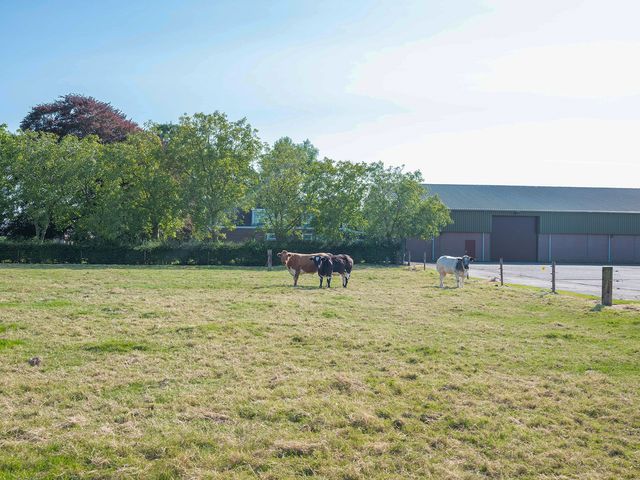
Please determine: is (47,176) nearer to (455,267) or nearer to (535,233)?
(455,267)

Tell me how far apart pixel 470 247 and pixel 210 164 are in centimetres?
2773

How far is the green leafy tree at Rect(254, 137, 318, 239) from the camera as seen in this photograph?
42719 mm

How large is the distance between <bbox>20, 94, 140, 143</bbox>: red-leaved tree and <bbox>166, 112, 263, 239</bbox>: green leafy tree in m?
8.41

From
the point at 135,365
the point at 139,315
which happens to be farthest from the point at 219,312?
the point at 135,365

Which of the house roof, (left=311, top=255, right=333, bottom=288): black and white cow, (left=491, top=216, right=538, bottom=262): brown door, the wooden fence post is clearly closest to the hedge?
(left=311, top=255, right=333, bottom=288): black and white cow

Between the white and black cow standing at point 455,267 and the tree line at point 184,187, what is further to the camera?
the tree line at point 184,187

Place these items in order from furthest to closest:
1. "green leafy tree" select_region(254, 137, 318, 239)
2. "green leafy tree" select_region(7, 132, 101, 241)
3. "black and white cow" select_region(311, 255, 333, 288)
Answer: "green leafy tree" select_region(254, 137, 318, 239) < "green leafy tree" select_region(7, 132, 101, 241) < "black and white cow" select_region(311, 255, 333, 288)

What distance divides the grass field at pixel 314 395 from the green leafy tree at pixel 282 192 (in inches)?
1159

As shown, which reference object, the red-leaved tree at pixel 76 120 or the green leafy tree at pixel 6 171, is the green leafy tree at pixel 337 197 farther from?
the green leafy tree at pixel 6 171

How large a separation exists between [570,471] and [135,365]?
18.7ft

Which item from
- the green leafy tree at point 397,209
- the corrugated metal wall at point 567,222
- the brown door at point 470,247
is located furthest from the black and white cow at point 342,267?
the brown door at point 470,247

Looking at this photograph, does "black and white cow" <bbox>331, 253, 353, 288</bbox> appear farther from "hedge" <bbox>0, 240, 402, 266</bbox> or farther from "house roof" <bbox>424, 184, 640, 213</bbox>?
"house roof" <bbox>424, 184, 640, 213</bbox>

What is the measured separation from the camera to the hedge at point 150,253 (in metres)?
37.6

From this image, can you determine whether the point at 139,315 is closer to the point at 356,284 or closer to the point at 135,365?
the point at 135,365
